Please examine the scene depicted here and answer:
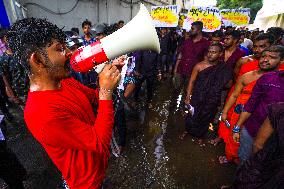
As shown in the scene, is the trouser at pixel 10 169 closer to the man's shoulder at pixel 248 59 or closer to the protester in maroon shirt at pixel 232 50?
the man's shoulder at pixel 248 59

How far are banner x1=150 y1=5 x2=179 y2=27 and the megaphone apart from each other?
7.00 meters

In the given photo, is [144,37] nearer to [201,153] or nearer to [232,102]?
[232,102]

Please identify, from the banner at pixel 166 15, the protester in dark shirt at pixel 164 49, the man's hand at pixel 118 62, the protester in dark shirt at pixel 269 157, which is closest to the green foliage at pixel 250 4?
the banner at pixel 166 15

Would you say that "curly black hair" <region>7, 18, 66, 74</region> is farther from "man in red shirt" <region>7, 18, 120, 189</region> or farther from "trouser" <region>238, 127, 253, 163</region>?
"trouser" <region>238, 127, 253, 163</region>

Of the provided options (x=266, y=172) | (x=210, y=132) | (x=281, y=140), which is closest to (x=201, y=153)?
(x=210, y=132)

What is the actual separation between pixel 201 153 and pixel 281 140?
7.35 feet

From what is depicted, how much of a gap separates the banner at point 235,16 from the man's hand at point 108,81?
8126 mm

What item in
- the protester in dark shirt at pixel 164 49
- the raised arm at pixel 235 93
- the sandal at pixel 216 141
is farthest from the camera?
the protester in dark shirt at pixel 164 49

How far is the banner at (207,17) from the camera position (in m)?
7.39

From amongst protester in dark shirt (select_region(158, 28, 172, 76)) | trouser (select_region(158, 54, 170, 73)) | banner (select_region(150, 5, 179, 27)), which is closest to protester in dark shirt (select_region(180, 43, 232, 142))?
protester in dark shirt (select_region(158, 28, 172, 76))

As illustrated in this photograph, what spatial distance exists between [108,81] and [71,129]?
357 millimetres

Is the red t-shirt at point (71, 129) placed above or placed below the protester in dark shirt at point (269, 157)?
above

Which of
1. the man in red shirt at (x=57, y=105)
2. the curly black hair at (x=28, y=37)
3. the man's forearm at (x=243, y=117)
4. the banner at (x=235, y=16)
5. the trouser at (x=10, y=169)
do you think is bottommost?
the trouser at (x=10, y=169)

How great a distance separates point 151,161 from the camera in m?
3.48
